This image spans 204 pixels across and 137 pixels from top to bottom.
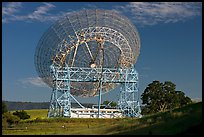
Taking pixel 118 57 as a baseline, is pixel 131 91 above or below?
below

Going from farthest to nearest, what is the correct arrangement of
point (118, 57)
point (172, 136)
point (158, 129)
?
point (118, 57)
point (158, 129)
point (172, 136)

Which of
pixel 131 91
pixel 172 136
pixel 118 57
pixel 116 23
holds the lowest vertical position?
pixel 172 136

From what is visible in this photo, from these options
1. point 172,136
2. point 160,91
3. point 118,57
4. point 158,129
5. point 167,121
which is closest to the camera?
point 172,136

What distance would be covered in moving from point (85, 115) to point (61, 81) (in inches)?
292

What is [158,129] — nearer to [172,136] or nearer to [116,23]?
[172,136]

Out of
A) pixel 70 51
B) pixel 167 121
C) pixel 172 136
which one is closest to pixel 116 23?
pixel 70 51

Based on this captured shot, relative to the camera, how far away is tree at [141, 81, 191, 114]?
3684 inches

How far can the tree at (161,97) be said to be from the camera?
307 feet

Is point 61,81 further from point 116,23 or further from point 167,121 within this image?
point 167,121

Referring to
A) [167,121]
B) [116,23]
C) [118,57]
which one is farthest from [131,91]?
[167,121]

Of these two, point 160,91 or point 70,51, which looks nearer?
point 70,51

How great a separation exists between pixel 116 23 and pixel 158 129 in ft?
150

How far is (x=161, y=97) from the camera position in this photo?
95125mm

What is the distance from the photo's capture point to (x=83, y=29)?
71000 mm
